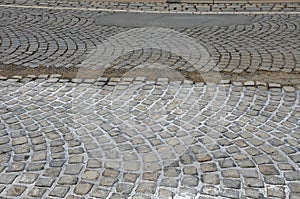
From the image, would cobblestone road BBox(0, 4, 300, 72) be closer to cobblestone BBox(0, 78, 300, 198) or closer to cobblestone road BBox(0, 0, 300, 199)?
cobblestone road BBox(0, 0, 300, 199)

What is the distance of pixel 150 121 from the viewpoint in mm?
4930

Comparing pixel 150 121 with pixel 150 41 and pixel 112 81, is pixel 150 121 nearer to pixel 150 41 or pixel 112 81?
pixel 112 81

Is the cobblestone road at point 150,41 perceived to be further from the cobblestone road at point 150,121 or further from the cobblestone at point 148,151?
the cobblestone at point 148,151

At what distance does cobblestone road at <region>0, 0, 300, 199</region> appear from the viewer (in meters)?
3.79

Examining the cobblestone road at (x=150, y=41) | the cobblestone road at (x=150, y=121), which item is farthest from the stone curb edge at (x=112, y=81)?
the cobblestone road at (x=150, y=41)

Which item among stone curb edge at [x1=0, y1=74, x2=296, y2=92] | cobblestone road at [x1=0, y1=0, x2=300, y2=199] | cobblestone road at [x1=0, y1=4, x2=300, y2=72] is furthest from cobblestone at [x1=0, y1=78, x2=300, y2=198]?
cobblestone road at [x1=0, y1=4, x2=300, y2=72]

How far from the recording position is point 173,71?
6.41 meters

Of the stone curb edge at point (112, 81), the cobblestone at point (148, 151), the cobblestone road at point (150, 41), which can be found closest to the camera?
the cobblestone at point (148, 151)

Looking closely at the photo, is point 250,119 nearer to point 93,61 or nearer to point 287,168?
point 287,168

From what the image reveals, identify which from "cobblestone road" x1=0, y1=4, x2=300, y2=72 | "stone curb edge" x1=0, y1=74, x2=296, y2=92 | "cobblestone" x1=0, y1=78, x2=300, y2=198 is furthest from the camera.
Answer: "cobblestone road" x1=0, y1=4, x2=300, y2=72

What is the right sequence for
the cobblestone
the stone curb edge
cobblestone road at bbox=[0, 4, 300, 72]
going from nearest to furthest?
1. the cobblestone
2. the stone curb edge
3. cobblestone road at bbox=[0, 4, 300, 72]

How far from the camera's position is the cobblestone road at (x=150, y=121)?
3.79 metres

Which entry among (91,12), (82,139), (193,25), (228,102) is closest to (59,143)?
(82,139)

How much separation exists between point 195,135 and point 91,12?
6.64 metres
